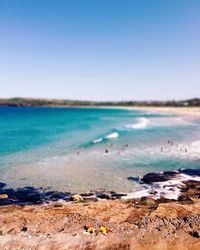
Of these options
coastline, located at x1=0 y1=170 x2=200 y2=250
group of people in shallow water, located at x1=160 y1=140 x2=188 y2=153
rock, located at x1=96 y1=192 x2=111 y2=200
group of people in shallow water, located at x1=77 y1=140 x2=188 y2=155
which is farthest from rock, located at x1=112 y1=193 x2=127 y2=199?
group of people in shallow water, located at x1=160 y1=140 x2=188 y2=153

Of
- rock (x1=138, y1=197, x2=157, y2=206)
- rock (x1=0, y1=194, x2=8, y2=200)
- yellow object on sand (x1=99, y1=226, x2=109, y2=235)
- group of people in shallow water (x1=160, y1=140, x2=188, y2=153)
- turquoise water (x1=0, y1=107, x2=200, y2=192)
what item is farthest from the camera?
group of people in shallow water (x1=160, y1=140, x2=188, y2=153)

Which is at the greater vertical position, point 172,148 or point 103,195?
point 172,148

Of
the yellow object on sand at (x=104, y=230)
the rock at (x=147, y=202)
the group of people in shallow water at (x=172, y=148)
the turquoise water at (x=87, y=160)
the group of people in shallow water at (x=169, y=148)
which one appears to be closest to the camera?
the yellow object on sand at (x=104, y=230)

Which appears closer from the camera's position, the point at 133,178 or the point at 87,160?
the point at 133,178

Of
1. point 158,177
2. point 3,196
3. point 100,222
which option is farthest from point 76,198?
point 158,177

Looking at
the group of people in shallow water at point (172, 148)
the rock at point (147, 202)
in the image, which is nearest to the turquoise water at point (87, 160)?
the group of people in shallow water at point (172, 148)

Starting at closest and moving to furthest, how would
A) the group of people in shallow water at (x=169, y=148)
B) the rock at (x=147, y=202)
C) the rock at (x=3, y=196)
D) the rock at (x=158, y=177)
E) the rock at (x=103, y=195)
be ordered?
1. the rock at (x=147, y=202)
2. the rock at (x=3, y=196)
3. the rock at (x=103, y=195)
4. the rock at (x=158, y=177)
5. the group of people in shallow water at (x=169, y=148)

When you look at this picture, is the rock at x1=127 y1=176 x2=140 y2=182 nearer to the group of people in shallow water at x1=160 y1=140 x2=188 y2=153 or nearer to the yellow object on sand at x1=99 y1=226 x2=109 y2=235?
the yellow object on sand at x1=99 y1=226 x2=109 y2=235

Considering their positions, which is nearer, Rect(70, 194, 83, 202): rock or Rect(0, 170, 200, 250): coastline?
Rect(0, 170, 200, 250): coastline

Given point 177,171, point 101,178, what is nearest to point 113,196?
point 101,178

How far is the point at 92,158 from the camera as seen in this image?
35750mm

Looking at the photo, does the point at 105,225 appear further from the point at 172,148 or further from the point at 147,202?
the point at 172,148

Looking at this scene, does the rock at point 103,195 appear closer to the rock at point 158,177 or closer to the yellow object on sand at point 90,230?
the rock at point 158,177

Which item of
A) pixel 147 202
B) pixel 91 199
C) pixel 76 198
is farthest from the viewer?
pixel 91 199
